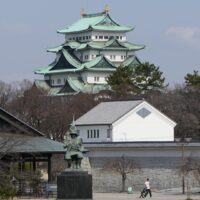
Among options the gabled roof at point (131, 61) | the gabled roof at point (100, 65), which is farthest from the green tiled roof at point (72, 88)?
the gabled roof at point (131, 61)

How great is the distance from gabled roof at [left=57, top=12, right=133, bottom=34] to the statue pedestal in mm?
96010

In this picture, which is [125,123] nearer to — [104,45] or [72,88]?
[72,88]

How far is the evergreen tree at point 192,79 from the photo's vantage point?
316 feet

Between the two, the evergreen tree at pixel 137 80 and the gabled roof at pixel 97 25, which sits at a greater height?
the gabled roof at pixel 97 25

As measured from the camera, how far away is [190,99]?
89.8 m

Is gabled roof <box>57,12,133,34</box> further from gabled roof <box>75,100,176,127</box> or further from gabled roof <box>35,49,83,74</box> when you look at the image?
gabled roof <box>75,100,176,127</box>

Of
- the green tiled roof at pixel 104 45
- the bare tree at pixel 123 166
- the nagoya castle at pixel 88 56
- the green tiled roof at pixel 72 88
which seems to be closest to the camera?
the bare tree at pixel 123 166

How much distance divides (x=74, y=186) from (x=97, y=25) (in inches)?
3896

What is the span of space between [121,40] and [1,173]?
319 ft

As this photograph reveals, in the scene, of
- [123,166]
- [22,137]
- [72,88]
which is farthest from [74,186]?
[72,88]

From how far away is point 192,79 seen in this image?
319ft

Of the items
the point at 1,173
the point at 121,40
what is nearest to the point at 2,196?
the point at 1,173

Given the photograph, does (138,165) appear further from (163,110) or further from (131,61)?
(131,61)

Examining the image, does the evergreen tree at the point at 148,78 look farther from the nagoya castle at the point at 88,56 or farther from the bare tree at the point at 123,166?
the bare tree at the point at 123,166
